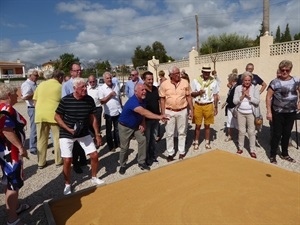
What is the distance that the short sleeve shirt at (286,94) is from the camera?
4652mm

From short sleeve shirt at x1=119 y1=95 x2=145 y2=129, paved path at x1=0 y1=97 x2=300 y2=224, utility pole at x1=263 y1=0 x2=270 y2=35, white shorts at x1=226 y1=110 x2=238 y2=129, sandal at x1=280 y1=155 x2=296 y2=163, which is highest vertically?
utility pole at x1=263 y1=0 x2=270 y2=35

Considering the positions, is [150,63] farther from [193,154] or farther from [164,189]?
[164,189]

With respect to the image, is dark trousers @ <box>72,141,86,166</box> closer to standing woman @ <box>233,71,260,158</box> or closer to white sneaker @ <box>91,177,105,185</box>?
white sneaker @ <box>91,177,105,185</box>

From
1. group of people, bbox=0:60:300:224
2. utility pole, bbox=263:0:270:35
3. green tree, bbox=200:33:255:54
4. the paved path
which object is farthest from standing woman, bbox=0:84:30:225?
green tree, bbox=200:33:255:54

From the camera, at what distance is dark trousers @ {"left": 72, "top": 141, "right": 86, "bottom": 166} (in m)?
4.96

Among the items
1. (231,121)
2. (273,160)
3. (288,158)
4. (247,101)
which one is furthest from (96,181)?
(231,121)

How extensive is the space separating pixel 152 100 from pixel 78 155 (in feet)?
6.39

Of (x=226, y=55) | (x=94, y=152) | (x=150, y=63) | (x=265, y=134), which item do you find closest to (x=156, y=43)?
(x=150, y=63)

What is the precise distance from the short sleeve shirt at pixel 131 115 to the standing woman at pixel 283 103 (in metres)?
2.55

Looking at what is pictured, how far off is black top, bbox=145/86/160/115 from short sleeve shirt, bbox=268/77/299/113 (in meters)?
2.33

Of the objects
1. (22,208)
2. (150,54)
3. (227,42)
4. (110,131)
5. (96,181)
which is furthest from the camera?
(150,54)

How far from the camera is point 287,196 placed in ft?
11.6

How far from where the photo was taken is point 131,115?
448 centimetres

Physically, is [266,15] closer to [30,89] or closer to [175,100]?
[175,100]
